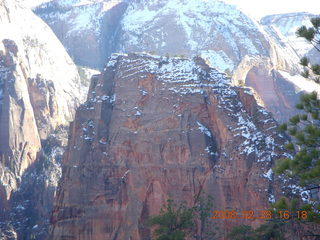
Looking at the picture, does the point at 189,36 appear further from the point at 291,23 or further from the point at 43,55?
the point at 291,23

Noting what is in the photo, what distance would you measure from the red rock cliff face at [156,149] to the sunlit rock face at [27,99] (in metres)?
29.6

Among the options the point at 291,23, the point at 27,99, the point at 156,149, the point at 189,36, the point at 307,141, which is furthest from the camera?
the point at 291,23

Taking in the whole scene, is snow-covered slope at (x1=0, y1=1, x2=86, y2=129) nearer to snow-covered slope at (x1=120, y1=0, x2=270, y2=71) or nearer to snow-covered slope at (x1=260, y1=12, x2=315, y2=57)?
snow-covered slope at (x1=120, y1=0, x2=270, y2=71)

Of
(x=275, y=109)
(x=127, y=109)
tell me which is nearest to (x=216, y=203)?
(x=127, y=109)

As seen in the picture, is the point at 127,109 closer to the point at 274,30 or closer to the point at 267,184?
the point at 267,184

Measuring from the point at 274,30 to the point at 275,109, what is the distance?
140 ft

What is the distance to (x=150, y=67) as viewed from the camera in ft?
236

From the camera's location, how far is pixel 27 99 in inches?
4385

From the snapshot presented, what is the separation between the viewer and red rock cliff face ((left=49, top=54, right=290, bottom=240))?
64250 mm

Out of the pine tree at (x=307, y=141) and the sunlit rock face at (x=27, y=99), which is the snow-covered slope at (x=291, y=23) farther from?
the pine tree at (x=307, y=141)

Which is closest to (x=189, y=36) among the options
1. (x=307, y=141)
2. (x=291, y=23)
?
(x=291, y=23)

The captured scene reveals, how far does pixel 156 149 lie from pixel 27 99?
49093 mm

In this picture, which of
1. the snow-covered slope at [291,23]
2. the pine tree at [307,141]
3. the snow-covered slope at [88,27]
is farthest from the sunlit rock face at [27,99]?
the pine tree at [307,141]

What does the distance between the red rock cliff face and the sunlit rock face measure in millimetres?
29566
